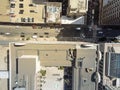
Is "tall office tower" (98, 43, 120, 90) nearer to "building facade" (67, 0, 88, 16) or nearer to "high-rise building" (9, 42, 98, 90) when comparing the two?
"high-rise building" (9, 42, 98, 90)

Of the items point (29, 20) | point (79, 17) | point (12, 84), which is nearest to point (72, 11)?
point (79, 17)

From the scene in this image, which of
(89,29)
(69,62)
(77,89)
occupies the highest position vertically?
(89,29)

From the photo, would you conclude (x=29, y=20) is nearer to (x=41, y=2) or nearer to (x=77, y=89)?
(x=41, y=2)

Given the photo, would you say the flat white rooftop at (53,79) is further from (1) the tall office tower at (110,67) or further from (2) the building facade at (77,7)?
(2) the building facade at (77,7)

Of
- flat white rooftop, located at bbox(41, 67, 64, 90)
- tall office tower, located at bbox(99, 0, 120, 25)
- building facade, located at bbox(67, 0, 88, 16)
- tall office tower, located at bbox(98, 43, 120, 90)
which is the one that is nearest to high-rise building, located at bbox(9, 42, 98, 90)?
flat white rooftop, located at bbox(41, 67, 64, 90)

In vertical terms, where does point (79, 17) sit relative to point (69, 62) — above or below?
above

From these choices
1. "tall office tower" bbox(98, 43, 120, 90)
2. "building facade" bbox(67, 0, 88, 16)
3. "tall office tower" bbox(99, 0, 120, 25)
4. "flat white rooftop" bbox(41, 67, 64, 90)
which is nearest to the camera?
"tall office tower" bbox(98, 43, 120, 90)

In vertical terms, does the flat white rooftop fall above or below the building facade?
below

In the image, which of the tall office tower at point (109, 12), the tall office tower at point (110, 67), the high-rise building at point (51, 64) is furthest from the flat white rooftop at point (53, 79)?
A: the tall office tower at point (109, 12)

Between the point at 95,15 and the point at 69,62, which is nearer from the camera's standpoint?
the point at 69,62
